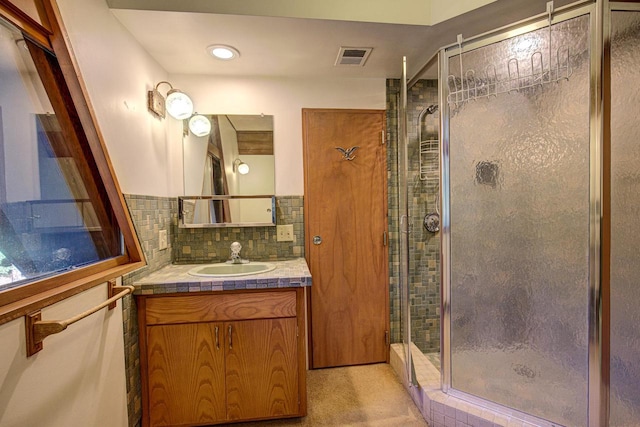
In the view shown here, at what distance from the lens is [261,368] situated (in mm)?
1508

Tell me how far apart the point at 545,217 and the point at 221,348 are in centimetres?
174

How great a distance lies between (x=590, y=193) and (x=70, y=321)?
1.97 m

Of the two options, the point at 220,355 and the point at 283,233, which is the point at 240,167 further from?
the point at 220,355

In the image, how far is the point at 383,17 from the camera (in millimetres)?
1427

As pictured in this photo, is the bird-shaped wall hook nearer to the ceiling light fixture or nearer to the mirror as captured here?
the mirror

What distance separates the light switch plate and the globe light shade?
733mm

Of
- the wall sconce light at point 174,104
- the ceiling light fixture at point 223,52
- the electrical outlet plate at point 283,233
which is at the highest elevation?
the ceiling light fixture at point 223,52

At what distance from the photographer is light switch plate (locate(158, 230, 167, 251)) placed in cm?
172

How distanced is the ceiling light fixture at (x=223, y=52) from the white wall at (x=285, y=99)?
0.24 metres

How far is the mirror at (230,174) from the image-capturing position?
192 centimetres

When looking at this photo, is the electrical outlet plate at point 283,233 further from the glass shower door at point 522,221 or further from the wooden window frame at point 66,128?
the glass shower door at point 522,221

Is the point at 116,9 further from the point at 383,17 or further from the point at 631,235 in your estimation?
the point at 631,235

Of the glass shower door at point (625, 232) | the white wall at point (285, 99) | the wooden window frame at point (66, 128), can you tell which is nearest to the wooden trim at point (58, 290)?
the wooden window frame at point (66, 128)

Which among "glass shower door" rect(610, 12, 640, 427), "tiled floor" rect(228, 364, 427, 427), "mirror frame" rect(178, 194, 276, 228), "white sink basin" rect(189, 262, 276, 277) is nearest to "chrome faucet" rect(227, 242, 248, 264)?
"white sink basin" rect(189, 262, 276, 277)
